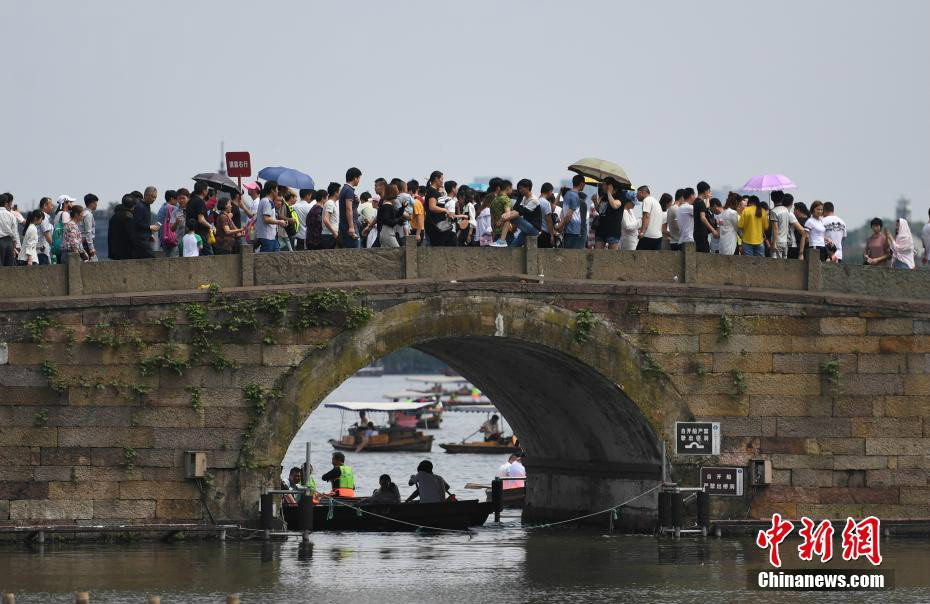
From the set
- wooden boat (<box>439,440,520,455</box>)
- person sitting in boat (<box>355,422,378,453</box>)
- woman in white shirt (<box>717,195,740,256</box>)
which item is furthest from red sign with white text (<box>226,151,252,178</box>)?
person sitting in boat (<box>355,422,378,453</box>)

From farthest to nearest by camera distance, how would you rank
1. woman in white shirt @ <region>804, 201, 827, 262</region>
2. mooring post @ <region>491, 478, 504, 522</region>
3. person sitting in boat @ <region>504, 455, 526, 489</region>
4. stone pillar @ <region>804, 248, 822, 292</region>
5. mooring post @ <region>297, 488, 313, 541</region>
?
person sitting in boat @ <region>504, 455, 526, 489</region>, mooring post @ <region>491, 478, 504, 522</region>, woman in white shirt @ <region>804, 201, 827, 262</region>, stone pillar @ <region>804, 248, 822, 292</region>, mooring post @ <region>297, 488, 313, 541</region>

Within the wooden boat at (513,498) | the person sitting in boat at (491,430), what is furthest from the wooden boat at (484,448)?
the wooden boat at (513,498)

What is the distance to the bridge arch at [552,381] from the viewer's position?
82.8 feet

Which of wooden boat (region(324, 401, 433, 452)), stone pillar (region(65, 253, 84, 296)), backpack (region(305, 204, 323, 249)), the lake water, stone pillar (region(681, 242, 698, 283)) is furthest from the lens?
wooden boat (region(324, 401, 433, 452))

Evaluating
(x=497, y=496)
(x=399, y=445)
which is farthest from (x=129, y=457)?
(x=399, y=445)

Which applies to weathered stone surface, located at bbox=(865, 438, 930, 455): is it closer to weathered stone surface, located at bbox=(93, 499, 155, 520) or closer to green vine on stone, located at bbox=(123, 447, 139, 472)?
weathered stone surface, located at bbox=(93, 499, 155, 520)

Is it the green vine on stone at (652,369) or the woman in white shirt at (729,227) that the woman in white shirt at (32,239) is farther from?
the woman in white shirt at (729,227)

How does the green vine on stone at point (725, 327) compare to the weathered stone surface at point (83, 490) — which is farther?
the green vine on stone at point (725, 327)

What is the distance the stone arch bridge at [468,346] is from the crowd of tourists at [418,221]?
2.59 ft

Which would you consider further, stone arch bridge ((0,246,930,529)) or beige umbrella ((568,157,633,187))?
beige umbrella ((568,157,633,187))

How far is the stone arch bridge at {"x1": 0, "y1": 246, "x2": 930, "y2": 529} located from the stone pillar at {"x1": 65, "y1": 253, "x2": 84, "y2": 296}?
34 mm

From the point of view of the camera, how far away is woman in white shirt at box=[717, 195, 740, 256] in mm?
27938

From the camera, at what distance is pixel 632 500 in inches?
1099

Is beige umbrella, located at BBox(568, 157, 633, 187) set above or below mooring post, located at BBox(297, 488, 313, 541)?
above
